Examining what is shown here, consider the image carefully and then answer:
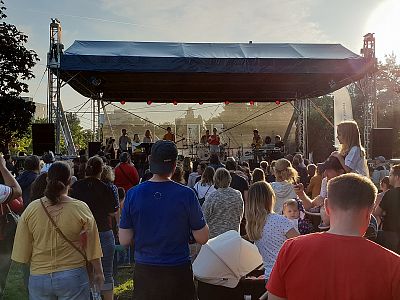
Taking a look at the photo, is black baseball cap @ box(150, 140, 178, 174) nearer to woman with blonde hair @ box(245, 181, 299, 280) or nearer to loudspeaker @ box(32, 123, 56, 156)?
woman with blonde hair @ box(245, 181, 299, 280)

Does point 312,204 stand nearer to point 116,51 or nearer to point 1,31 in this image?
point 116,51

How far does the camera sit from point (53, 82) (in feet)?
44.4

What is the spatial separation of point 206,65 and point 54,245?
34.5ft

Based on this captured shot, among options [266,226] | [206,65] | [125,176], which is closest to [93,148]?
[206,65]

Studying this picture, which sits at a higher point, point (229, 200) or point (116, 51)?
point (116, 51)

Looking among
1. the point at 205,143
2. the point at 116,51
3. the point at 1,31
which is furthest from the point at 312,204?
the point at 1,31

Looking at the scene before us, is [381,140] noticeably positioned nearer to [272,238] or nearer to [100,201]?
[100,201]

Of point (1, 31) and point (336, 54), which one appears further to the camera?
point (1, 31)

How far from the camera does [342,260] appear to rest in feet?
6.40

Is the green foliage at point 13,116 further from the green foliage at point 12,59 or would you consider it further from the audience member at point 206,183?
the audience member at point 206,183

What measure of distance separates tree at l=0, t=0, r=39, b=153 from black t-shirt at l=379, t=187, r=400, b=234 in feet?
102

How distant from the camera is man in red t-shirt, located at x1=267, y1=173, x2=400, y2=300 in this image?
6.33 feet

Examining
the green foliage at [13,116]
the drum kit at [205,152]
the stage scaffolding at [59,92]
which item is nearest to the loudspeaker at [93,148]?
the stage scaffolding at [59,92]

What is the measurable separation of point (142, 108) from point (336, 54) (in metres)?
9.09
